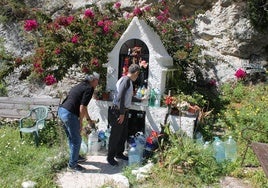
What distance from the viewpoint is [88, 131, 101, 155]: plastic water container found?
6.63 m

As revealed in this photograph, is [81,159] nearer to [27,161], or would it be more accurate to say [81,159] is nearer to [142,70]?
[27,161]

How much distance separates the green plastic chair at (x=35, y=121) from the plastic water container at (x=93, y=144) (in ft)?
3.60

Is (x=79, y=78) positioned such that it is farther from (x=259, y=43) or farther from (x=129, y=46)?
(x=259, y=43)

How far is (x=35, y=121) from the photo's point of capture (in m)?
7.87

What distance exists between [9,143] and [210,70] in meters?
6.01

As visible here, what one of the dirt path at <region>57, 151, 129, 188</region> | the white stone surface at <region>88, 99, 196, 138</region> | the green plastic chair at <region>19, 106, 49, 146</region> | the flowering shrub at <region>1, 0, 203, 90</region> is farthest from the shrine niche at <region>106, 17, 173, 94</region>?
the dirt path at <region>57, 151, 129, 188</region>

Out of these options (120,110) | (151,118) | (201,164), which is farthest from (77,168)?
(201,164)

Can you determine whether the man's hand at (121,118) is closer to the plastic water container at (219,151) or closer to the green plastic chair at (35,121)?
the plastic water container at (219,151)

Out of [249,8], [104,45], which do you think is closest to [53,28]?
[104,45]

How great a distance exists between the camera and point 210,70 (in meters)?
10.0

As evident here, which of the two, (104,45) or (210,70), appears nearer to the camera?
(104,45)

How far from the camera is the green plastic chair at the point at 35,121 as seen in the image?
6.89 m

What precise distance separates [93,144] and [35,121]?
1959mm

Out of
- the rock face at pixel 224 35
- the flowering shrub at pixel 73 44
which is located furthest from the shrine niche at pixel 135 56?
the rock face at pixel 224 35
